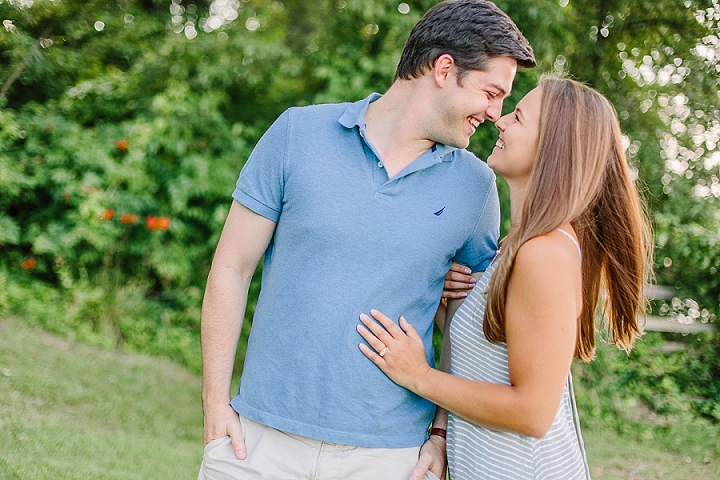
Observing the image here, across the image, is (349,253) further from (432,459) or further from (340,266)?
(432,459)

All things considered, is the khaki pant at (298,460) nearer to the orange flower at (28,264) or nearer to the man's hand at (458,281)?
the man's hand at (458,281)

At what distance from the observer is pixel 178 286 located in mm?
6695

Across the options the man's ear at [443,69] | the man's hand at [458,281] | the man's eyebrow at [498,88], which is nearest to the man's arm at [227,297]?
the man's hand at [458,281]

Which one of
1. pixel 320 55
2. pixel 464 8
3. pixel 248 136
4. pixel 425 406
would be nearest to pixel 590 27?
pixel 320 55

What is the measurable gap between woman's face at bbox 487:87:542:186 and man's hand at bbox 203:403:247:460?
3.46 feet

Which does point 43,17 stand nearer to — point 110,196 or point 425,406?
point 110,196

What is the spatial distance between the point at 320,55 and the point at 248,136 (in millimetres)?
1092

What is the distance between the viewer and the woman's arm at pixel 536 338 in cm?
160

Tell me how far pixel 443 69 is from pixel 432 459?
120 cm

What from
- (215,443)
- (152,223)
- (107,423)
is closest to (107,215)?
(152,223)

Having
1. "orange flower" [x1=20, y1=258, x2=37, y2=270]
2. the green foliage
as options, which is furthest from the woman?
"orange flower" [x1=20, y1=258, x2=37, y2=270]

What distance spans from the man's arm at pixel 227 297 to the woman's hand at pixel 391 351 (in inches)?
17.0

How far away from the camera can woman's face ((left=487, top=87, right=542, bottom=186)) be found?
→ 73.1 inches

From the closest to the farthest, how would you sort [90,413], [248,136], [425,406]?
[425,406] → [90,413] → [248,136]
